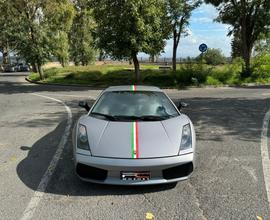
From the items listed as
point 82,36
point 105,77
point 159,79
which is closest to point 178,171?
point 159,79

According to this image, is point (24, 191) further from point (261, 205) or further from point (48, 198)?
point (261, 205)

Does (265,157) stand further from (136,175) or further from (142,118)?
(136,175)

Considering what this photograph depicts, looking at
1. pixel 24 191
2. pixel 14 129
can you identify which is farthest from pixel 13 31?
pixel 24 191

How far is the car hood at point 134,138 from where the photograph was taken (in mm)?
4336

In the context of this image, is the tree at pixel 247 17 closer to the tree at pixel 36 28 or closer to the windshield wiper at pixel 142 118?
the tree at pixel 36 28

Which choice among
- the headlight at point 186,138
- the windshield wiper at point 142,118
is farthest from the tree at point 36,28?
the headlight at point 186,138

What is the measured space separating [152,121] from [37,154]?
7.96ft

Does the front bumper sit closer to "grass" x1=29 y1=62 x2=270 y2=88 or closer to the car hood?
the car hood

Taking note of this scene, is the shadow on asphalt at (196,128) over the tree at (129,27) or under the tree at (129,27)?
under

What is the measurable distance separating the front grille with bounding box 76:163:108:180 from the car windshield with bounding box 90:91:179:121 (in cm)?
105

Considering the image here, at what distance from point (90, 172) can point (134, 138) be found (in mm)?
727

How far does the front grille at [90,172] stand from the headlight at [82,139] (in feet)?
0.90

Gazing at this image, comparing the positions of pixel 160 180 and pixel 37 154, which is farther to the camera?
pixel 37 154

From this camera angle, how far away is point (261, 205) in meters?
4.05
